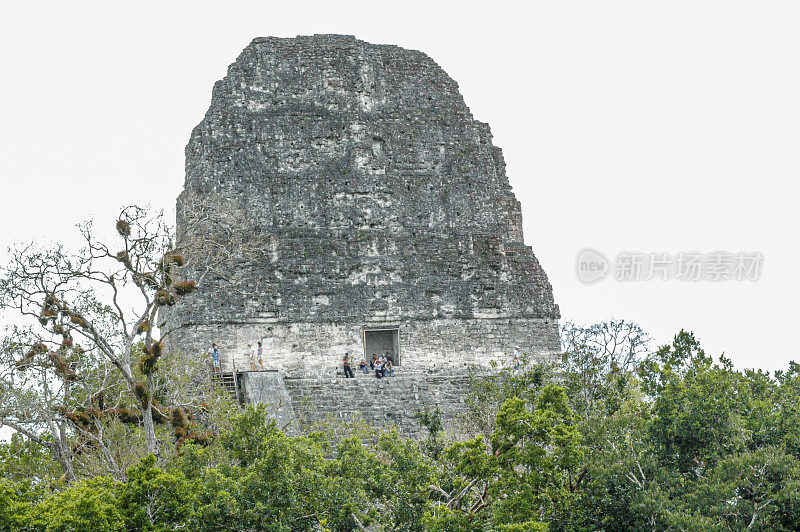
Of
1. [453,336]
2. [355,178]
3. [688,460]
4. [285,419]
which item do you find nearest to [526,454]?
[688,460]

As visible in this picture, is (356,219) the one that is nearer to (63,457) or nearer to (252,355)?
(252,355)

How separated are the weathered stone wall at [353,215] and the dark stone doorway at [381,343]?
19.9 inches

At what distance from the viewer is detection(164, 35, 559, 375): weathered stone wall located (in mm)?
25531

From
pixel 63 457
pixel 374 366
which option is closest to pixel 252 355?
pixel 374 366

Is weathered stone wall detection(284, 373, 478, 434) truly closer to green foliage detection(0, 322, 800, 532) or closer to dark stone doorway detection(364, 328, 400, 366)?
dark stone doorway detection(364, 328, 400, 366)

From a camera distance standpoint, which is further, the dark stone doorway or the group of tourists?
the dark stone doorway

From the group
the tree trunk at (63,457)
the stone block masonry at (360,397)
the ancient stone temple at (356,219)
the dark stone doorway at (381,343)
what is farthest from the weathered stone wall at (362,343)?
the tree trunk at (63,457)

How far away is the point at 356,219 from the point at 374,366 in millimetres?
3866

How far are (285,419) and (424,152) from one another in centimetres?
890

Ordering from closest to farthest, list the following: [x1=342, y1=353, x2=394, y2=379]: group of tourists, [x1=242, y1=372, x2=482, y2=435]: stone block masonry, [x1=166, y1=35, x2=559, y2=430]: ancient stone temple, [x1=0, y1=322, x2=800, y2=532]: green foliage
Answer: [x1=0, y1=322, x2=800, y2=532]: green foliage → [x1=242, y1=372, x2=482, y2=435]: stone block masonry → [x1=342, y1=353, x2=394, y2=379]: group of tourists → [x1=166, y1=35, x2=559, y2=430]: ancient stone temple

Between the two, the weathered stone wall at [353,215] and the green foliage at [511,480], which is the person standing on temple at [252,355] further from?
the green foliage at [511,480]

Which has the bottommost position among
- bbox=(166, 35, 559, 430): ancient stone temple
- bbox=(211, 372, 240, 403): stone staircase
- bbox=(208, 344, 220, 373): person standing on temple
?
bbox=(211, 372, 240, 403): stone staircase

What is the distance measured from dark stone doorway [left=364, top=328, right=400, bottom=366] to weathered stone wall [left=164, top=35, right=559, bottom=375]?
504 mm

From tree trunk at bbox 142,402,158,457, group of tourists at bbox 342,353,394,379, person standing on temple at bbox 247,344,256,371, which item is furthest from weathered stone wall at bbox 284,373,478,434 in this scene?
tree trunk at bbox 142,402,158,457
